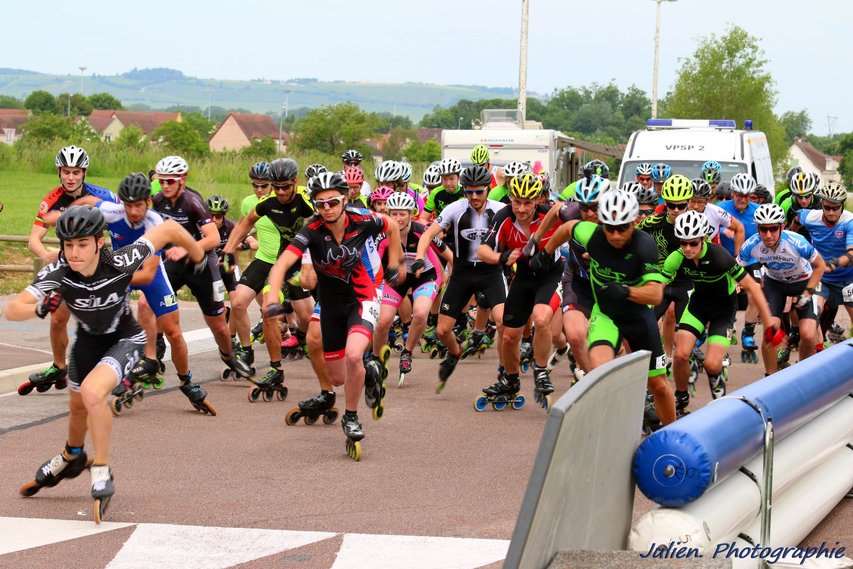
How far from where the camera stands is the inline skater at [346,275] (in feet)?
33.4

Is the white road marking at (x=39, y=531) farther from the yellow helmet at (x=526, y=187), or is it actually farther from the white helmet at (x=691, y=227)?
the white helmet at (x=691, y=227)

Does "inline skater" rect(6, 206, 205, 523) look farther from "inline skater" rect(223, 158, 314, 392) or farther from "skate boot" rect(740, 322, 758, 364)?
"skate boot" rect(740, 322, 758, 364)

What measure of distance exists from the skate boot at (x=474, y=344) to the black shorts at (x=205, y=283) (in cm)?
339

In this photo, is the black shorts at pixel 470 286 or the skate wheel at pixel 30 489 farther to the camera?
A: the black shorts at pixel 470 286

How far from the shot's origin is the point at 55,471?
8.43 meters

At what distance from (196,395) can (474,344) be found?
486cm

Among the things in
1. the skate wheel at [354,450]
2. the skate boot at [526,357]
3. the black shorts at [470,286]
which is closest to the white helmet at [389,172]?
the skate boot at [526,357]

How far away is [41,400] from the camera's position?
12.5 metres

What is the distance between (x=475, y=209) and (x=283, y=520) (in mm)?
6463

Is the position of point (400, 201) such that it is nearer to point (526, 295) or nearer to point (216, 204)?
point (216, 204)

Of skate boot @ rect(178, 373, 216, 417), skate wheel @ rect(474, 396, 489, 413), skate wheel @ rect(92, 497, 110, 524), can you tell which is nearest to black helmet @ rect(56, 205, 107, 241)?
skate wheel @ rect(92, 497, 110, 524)

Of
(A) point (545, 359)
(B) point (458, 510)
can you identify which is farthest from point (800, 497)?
(A) point (545, 359)

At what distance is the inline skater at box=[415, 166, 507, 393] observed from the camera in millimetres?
13578

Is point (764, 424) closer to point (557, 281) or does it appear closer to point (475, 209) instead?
point (557, 281)
